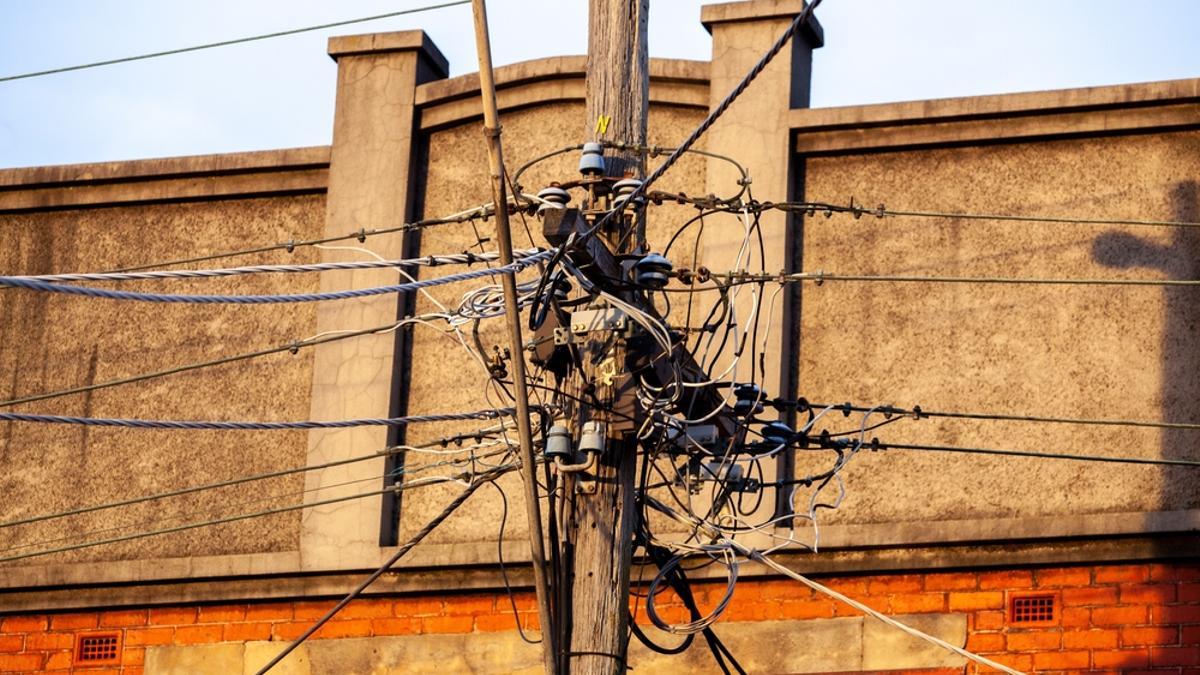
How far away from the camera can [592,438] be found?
9.73 m

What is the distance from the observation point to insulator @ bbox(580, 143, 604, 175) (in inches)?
398

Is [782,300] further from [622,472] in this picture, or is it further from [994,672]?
[622,472]

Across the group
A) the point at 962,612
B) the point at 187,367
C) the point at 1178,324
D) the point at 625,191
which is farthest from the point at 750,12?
the point at 187,367

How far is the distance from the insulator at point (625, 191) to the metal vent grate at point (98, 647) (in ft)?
20.3

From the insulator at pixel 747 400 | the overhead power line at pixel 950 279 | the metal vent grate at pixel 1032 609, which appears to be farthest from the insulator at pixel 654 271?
the metal vent grate at pixel 1032 609

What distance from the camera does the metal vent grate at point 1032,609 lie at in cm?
1261

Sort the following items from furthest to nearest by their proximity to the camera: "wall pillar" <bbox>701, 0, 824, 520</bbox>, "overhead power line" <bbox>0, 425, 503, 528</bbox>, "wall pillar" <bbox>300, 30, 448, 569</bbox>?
1. "wall pillar" <bbox>300, 30, 448, 569</bbox>
2. "overhead power line" <bbox>0, 425, 503, 528</bbox>
3. "wall pillar" <bbox>701, 0, 824, 520</bbox>

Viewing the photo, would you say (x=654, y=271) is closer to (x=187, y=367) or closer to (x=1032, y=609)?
(x=1032, y=609)

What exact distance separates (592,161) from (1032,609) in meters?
4.50

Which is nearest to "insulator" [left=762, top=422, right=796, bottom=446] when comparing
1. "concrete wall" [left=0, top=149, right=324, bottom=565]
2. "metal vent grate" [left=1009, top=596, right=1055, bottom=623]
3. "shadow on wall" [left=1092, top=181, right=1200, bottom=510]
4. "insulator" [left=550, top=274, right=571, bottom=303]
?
"insulator" [left=550, top=274, right=571, bottom=303]

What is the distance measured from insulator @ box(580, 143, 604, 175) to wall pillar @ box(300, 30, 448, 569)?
4.39 metres

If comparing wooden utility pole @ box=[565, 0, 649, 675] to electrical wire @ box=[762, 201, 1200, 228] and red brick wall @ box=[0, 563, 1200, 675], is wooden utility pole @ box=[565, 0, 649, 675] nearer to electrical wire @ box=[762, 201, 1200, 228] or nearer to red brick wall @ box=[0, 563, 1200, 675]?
electrical wire @ box=[762, 201, 1200, 228]

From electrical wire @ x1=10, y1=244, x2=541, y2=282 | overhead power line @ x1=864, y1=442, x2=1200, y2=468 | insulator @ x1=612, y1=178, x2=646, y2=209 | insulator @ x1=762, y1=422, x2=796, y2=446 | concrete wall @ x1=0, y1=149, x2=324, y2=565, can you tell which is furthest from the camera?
concrete wall @ x1=0, y1=149, x2=324, y2=565

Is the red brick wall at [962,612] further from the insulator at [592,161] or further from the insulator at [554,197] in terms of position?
the insulator at [592,161]
